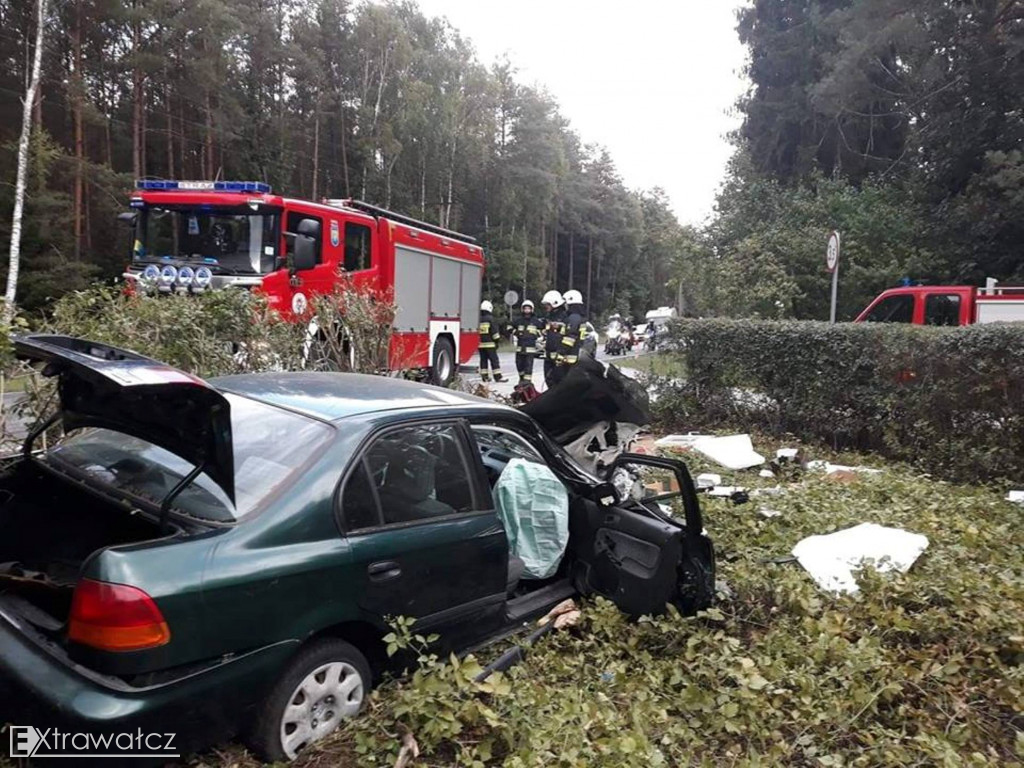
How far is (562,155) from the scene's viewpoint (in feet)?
141

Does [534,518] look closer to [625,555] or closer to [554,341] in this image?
[625,555]

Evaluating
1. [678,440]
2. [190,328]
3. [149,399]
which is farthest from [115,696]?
[678,440]

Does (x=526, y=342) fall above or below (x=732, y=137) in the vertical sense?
below

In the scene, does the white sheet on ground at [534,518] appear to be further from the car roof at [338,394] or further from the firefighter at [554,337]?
the firefighter at [554,337]

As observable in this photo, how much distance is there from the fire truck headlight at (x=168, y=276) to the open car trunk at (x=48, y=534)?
235 inches

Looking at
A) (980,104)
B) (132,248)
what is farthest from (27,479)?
(980,104)

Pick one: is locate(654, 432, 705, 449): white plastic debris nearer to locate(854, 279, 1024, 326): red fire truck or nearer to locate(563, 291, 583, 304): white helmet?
locate(563, 291, 583, 304): white helmet

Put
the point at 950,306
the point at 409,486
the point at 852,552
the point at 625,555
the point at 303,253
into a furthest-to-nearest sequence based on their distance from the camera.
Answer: the point at 950,306 < the point at 303,253 < the point at 852,552 < the point at 625,555 < the point at 409,486

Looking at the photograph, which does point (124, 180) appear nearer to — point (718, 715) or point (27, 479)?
point (27, 479)

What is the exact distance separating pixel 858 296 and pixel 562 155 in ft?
89.2

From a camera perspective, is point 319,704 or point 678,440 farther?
point 678,440

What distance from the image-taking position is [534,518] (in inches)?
148

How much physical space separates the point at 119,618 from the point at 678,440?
727 cm

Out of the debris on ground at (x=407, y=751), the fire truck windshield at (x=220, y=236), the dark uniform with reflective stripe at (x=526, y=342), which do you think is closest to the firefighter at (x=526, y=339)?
the dark uniform with reflective stripe at (x=526, y=342)
